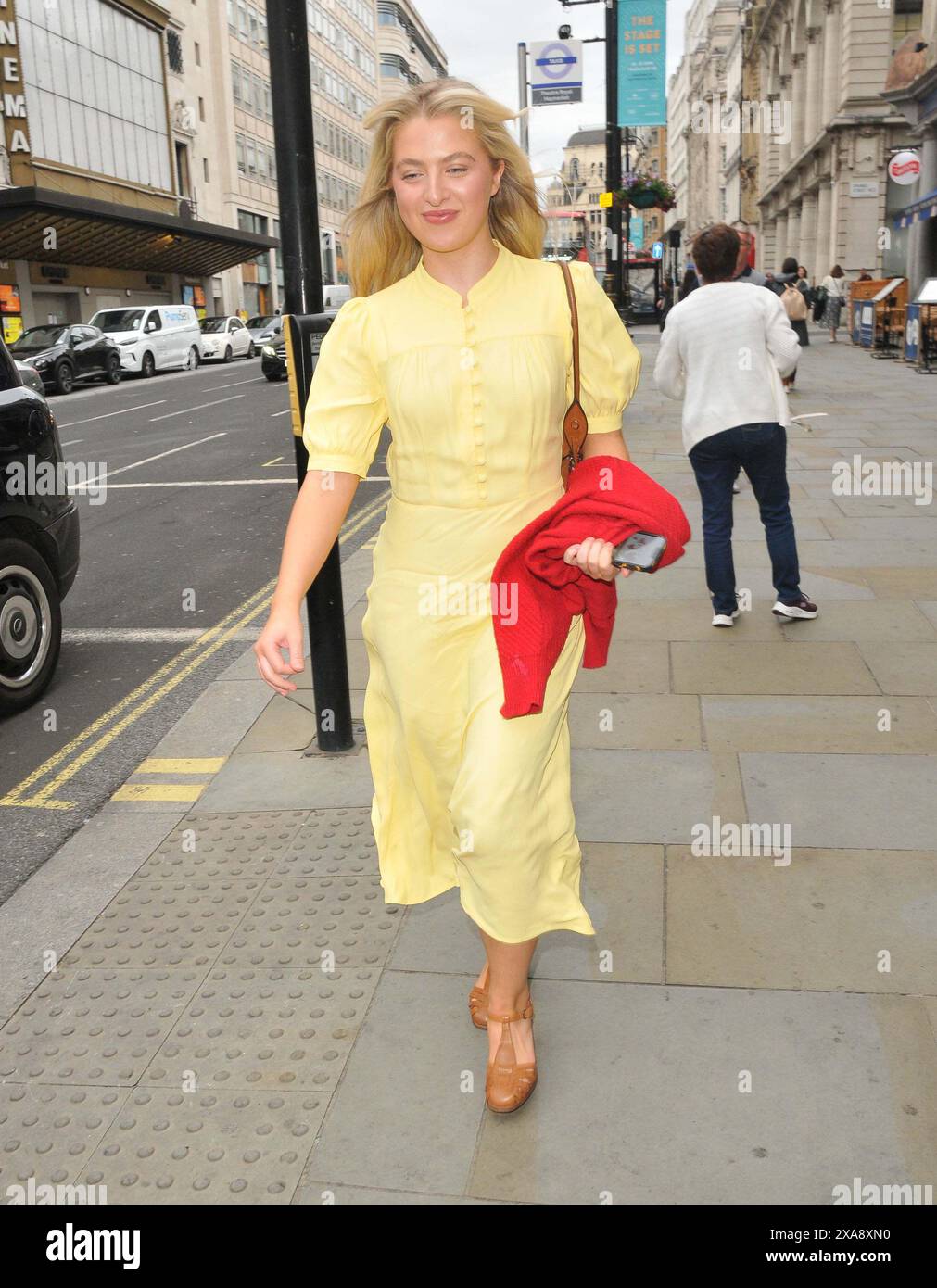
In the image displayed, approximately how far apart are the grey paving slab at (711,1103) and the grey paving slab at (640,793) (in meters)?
0.91

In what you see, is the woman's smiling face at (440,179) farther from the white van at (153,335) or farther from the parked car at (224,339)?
the parked car at (224,339)

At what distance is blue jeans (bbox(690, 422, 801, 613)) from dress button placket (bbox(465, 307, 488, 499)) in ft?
11.3

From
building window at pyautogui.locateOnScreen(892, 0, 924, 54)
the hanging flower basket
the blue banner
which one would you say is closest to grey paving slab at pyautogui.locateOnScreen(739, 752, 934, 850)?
the blue banner

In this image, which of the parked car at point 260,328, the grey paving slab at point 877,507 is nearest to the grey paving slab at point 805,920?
the grey paving slab at point 877,507

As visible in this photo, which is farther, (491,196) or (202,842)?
(202,842)

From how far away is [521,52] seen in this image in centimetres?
2783

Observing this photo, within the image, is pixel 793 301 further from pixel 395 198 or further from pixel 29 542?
pixel 395 198

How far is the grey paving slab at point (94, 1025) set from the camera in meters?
2.68

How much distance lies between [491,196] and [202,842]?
226 centimetres

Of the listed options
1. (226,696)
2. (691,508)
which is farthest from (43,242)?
(226,696)

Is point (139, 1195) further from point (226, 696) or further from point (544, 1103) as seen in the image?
point (226, 696)

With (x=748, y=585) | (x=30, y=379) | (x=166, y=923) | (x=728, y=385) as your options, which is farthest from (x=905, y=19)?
(x=166, y=923)

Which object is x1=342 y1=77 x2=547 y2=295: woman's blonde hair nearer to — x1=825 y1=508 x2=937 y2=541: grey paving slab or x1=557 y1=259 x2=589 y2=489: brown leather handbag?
x1=557 y1=259 x2=589 y2=489: brown leather handbag
